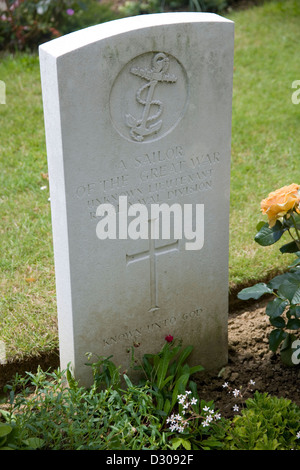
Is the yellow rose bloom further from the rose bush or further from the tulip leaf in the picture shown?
the tulip leaf

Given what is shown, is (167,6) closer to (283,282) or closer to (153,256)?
(153,256)

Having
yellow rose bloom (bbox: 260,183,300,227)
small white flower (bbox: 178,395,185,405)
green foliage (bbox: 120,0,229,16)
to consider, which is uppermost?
green foliage (bbox: 120,0,229,16)

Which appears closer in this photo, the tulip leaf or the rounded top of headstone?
the rounded top of headstone

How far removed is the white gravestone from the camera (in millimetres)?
2840

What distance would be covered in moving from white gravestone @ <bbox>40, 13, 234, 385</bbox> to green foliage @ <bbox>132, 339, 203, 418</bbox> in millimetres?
80

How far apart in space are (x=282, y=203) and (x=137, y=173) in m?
0.69

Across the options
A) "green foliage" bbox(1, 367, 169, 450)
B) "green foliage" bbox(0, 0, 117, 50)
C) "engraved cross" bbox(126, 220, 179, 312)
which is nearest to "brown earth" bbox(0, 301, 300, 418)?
"green foliage" bbox(1, 367, 169, 450)

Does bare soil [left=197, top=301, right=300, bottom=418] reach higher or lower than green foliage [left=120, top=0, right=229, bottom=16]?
lower

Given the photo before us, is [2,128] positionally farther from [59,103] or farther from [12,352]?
[59,103]

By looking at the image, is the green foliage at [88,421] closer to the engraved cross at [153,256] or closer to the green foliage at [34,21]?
the engraved cross at [153,256]

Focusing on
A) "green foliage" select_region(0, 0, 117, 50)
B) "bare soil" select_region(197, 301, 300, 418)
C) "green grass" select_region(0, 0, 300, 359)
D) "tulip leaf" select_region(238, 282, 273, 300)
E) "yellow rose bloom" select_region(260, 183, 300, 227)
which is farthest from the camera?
"green foliage" select_region(0, 0, 117, 50)

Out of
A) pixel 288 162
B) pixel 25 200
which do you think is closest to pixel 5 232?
pixel 25 200

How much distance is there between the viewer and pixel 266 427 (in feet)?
A: 9.70

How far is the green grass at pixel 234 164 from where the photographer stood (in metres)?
3.99
